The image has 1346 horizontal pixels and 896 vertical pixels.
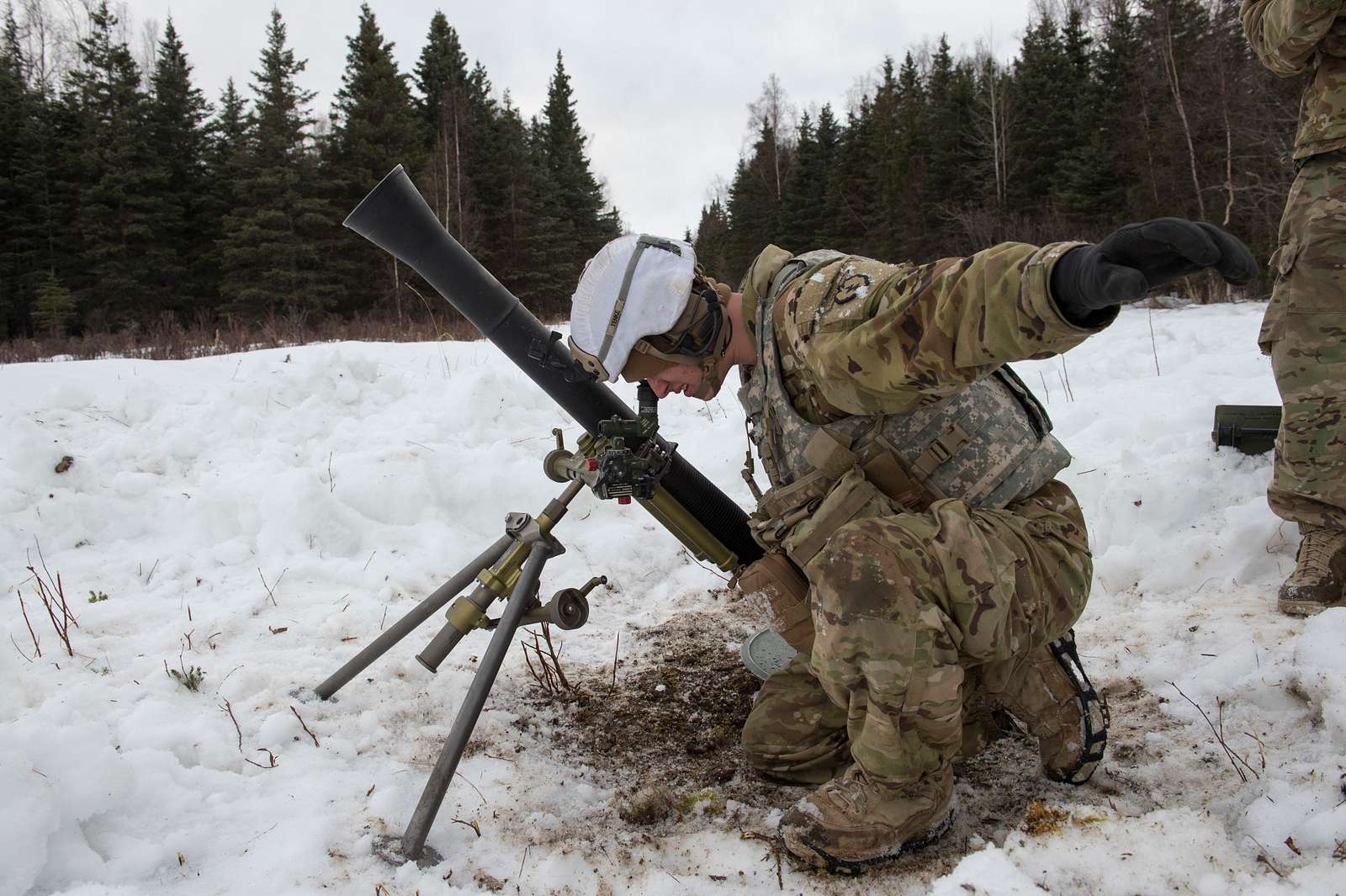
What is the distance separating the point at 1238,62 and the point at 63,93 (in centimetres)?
3299

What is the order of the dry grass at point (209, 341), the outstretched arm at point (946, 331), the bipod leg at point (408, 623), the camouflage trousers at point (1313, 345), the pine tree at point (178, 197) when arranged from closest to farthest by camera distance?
Result: the outstretched arm at point (946, 331), the bipod leg at point (408, 623), the camouflage trousers at point (1313, 345), the dry grass at point (209, 341), the pine tree at point (178, 197)

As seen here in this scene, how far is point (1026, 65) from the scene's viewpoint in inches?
1045

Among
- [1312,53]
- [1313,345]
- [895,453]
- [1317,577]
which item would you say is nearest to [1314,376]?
[1313,345]

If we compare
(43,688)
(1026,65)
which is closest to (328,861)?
(43,688)

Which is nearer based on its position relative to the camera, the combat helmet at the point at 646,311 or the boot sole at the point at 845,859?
the boot sole at the point at 845,859

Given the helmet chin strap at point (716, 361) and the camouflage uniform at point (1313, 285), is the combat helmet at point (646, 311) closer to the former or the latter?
the helmet chin strap at point (716, 361)

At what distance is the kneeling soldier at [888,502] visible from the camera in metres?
1.60

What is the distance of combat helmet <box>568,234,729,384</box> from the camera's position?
210 cm

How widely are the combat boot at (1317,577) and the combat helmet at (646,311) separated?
2.00 m

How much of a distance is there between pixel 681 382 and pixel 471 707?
3.31 feet

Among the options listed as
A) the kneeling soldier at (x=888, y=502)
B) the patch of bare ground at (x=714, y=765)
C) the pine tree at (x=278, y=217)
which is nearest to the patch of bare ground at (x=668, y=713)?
the patch of bare ground at (x=714, y=765)

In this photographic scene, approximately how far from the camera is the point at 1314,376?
2553 millimetres

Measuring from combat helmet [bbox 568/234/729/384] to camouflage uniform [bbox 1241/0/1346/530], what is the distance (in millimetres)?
1874

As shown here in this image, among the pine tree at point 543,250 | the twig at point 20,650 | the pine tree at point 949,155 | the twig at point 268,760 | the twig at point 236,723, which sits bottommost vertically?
the twig at point 268,760
